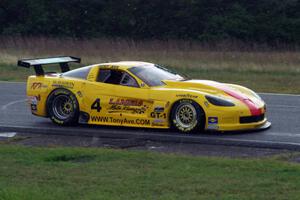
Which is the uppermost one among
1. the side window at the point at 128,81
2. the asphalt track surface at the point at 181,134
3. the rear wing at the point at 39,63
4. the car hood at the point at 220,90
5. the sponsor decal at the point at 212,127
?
the rear wing at the point at 39,63

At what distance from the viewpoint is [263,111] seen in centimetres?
1420

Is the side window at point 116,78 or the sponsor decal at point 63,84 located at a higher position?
the side window at point 116,78

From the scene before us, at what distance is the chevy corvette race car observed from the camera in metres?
13.8

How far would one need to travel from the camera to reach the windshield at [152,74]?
14.5 meters

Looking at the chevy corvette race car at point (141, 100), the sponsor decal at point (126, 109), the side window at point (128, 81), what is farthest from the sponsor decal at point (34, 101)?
the side window at point (128, 81)

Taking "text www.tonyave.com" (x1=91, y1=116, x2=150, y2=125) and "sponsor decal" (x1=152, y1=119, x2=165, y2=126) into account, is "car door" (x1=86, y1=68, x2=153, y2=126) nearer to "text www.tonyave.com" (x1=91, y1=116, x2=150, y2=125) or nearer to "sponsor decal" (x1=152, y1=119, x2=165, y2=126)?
"text www.tonyave.com" (x1=91, y1=116, x2=150, y2=125)

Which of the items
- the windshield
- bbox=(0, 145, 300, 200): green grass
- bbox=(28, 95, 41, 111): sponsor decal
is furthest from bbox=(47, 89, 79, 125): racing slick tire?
bbox=(0, 145, 300, 200): green grass

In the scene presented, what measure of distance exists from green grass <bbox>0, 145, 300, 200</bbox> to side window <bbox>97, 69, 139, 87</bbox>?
262cm

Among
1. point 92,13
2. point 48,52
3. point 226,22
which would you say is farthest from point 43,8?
point 48,52

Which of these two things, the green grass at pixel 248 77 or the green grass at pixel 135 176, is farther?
the green grass at pixel 248 77

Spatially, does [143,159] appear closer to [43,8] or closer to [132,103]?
[132,103]

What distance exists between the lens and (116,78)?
1477 cm

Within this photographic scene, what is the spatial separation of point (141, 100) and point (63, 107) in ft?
5.44

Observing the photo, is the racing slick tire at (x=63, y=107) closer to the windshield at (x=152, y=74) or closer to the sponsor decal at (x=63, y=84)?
the sponsor decal at (x=63, y=84)
